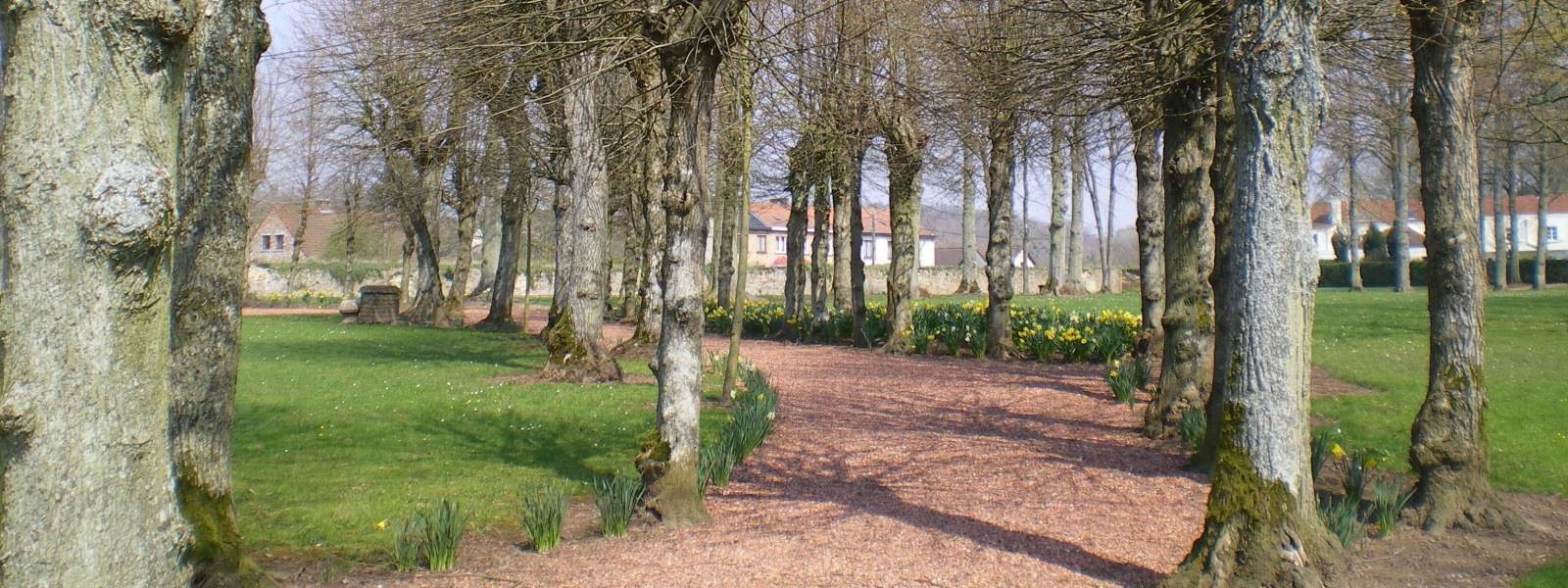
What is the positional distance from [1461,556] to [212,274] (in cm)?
598

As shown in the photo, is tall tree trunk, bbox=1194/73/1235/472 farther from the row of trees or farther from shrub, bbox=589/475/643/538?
A: shrub, bbox=589/475/643/538

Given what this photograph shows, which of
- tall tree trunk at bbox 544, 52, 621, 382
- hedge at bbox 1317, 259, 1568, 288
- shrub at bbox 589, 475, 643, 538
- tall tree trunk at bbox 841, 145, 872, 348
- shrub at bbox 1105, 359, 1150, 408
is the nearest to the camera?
shrub at bbox 589, 475, 643, 538

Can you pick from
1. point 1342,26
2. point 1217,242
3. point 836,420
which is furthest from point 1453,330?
point 836,420

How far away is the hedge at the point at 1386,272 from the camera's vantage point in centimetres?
4091

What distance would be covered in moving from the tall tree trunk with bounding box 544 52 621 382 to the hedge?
37064mm

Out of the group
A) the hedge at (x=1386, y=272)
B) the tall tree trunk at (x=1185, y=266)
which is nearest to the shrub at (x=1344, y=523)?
the tall tree trunk at (x=1185, y=266)

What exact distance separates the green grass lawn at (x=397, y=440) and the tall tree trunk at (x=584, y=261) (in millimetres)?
685

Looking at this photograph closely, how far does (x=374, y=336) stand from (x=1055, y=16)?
51.0 feet

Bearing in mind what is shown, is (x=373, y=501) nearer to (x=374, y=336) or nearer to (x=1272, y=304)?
(x=1272, y=304)

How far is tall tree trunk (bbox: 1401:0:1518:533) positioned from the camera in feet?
17.9

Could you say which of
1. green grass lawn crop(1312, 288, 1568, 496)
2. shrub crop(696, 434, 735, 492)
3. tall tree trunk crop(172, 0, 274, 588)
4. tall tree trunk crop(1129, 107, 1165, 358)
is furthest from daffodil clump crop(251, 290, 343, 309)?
tall tree trunk crop(172, 0, 274, 588)


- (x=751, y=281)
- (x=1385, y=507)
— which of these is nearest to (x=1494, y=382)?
(x=1385, y=507)

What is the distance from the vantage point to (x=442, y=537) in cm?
473

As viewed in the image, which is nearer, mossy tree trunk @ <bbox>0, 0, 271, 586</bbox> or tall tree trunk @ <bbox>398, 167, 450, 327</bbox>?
mossy tree trunk @ <bbox>0, 0, 271, 586</bbox>
